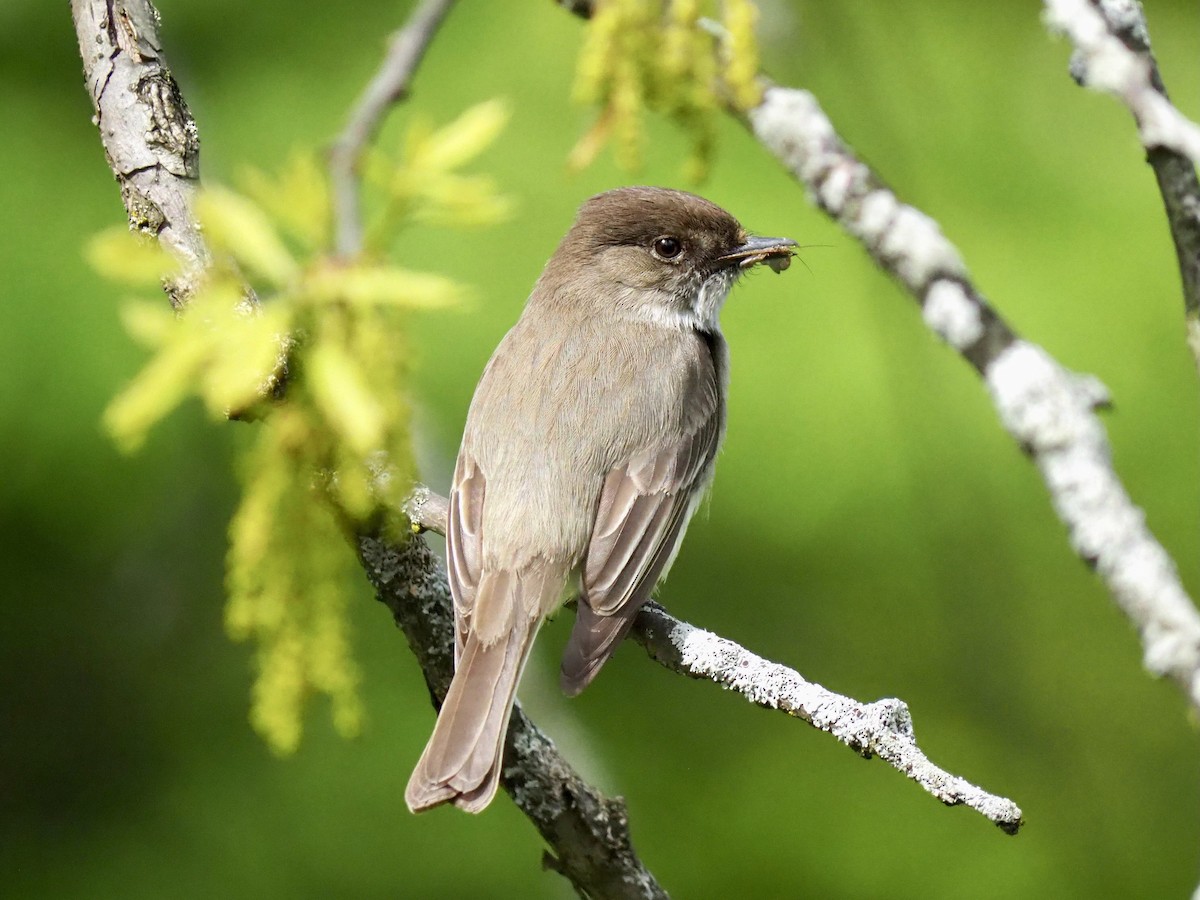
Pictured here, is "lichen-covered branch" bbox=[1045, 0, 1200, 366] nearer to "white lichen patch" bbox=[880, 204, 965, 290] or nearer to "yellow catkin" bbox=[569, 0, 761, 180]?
"white lichen patch" bbox=[880, 204, 965, 290]

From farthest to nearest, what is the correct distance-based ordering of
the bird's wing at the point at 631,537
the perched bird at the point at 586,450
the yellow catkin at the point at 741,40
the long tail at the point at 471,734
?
the bird's wing at the point at 631,537 < the perched bird at the point at 586,450 < the long tail at the point at 471,734 < the yellow catkin at the point at 741,40

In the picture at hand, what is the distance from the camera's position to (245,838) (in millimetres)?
3982

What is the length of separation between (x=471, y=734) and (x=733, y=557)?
152 centimetres

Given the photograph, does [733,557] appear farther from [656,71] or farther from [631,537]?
[656,71]

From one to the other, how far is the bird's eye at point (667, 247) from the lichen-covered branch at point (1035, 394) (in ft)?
4.46

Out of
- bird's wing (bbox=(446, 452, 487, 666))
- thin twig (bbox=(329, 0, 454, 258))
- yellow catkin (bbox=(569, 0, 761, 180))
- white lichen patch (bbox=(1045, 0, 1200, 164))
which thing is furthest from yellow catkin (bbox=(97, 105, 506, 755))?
bird's wing (bbox=(446, 452, 487, 666))

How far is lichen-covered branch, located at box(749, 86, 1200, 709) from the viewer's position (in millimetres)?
1402

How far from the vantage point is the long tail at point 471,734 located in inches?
91.8

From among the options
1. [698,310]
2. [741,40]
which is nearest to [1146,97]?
[741,40]

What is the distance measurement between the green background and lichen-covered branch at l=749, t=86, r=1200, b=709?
1445mm

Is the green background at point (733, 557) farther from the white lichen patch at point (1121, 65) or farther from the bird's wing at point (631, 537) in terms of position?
the white lichen patch at point (1121, 65)

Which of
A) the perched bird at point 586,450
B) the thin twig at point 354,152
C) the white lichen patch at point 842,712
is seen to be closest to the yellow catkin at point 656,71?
the thin twig at point 354,152

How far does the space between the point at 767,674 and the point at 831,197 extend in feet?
2.28

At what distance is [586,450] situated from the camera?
3082 mm
